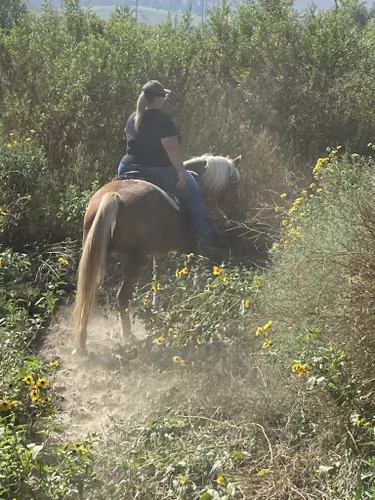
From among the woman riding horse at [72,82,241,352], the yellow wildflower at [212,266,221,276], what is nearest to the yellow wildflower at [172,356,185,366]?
the yellow wildflower at [212,266,221,276]

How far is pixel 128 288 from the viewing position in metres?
5.74

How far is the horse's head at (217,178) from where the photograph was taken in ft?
22.1

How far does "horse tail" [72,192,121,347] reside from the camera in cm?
510

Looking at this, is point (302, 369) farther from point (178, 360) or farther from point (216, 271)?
point (216, 271)

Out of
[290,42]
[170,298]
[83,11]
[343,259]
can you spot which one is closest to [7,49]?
[83,11]

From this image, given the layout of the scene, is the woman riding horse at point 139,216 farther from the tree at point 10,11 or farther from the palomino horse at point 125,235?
the tree at point 10,11

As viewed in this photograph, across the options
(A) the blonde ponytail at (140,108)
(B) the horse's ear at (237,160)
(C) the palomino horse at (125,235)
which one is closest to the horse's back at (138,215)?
(C) the palomino horse at (125,235)

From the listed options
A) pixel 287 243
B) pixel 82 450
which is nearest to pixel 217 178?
pixel 287 243

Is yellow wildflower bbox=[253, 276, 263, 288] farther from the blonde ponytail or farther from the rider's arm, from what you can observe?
the blonde ponytail

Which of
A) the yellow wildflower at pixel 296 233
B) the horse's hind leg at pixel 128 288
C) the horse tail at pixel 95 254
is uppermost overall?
the yellow wildflower at pixel 296 233

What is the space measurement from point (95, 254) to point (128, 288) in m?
0.74

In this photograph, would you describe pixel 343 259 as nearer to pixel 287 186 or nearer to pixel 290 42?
pixel 287 186

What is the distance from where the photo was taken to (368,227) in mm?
3492

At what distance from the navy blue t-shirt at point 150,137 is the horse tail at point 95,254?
0.88 meters
